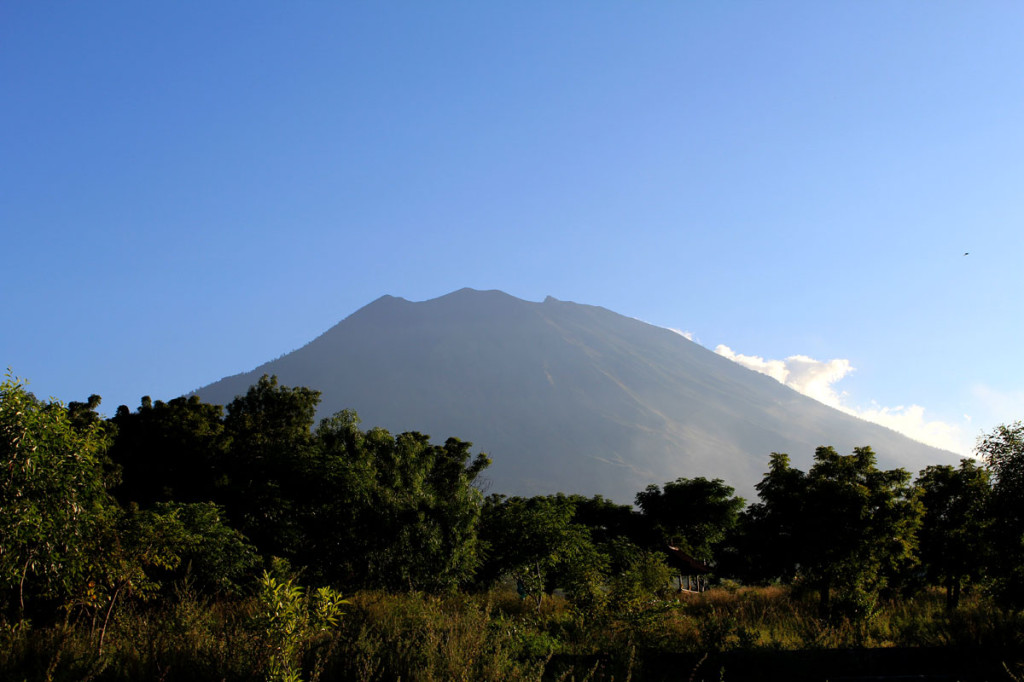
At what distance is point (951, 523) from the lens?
23312 millimetres

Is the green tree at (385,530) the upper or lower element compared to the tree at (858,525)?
lower

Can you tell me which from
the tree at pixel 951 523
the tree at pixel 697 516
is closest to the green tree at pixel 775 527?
the tree at pixel 697 516

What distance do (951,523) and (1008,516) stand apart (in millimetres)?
11162

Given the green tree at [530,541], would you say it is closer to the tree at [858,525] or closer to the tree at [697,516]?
the tree at [858,525]

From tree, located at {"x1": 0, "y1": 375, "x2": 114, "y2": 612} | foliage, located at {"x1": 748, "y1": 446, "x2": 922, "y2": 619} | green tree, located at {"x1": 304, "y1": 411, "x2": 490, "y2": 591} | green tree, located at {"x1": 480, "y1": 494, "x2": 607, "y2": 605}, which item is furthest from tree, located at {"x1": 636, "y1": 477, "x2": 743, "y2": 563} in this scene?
tree, located at {"x1": 0, "y1": 375, "x2": 114, "y2": 612}

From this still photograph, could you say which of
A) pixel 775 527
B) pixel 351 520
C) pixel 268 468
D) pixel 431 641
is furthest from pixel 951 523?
pixel 268 468

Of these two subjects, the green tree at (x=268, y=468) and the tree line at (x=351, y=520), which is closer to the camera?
the tree line at (x=351, y=520)

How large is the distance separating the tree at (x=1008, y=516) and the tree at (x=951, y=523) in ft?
20.7

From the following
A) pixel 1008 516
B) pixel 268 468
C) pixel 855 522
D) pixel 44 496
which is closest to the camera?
pixel 44 496

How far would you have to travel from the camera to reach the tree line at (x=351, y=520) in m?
9.66

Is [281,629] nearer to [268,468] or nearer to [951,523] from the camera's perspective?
[268,468]

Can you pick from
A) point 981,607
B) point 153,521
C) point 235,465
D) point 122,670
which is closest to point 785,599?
point 981,607

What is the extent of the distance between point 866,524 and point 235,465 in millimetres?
26832

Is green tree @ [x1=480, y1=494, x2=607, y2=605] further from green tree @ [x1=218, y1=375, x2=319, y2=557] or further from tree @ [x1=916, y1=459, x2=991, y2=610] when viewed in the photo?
tree @ [x1=916, y1=459, x2=991, y2=610]
